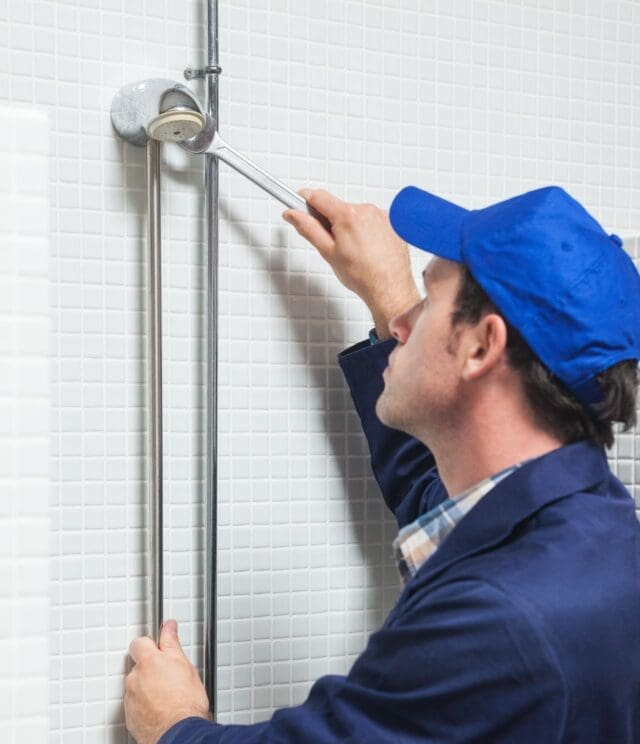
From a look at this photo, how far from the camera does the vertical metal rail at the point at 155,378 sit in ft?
3.63

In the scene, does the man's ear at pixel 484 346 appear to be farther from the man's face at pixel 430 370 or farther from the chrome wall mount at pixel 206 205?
the chrome wall mount at pixel 206 205

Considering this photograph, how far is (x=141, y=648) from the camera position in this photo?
1.10 meters

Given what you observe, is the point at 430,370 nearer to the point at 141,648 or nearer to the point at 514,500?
the point at 514,500

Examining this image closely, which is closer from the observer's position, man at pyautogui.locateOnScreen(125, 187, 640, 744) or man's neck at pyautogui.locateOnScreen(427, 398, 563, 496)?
man at pyautogui.locateOnScreen(125, 187, 640, 744)

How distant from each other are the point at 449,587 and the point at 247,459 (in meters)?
0.38

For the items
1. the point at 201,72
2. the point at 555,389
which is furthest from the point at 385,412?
the point at 201,72

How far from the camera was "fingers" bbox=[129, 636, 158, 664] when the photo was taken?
1090 mm

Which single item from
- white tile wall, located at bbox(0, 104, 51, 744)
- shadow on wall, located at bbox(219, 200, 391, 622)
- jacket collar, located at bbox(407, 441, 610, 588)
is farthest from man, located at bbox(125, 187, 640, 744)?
white tile wall, located at bbox(0, 104, 51, 744)

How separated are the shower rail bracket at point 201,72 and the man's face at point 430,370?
0.33 meters

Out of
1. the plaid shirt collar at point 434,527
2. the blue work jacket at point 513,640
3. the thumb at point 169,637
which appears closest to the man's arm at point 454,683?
the blue work jacket at point 513,640

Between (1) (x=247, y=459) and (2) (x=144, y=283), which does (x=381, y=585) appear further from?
(2) (x=144, y=283)

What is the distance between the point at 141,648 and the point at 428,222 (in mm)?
544

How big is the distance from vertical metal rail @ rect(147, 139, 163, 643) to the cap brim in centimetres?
26

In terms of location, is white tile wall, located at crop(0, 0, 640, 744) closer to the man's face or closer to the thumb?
the thumb
